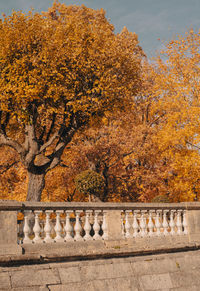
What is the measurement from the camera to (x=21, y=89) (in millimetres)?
14984

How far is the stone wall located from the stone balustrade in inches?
27.0

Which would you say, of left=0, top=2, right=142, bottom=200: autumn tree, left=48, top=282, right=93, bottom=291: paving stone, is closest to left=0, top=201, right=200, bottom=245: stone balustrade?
left=48, top=282, right=93, bottom=291: paving stone

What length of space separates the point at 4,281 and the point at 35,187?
27.1 feet

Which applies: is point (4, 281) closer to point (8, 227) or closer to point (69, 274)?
point (8, 227)

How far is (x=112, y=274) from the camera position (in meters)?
9.57

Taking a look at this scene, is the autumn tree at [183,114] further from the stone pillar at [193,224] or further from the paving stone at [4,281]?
the paving stone at [4,281]

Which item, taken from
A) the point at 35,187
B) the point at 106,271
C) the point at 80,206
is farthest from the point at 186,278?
the point at 35,187

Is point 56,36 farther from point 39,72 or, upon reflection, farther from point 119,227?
point 119,227

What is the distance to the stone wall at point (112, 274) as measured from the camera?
831 centimetres

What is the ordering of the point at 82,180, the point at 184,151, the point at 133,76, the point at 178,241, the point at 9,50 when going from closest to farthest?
the point at 178,241 → the point at 82,180 → the point at 9,50 → the point at 133,76 → the point at 184,151

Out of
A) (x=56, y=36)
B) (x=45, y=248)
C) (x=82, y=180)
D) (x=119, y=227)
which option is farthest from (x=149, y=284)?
(x=56, y=36)

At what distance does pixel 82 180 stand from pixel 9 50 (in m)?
6.73

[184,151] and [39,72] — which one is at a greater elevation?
[39,72]

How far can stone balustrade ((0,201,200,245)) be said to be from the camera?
873 cm
